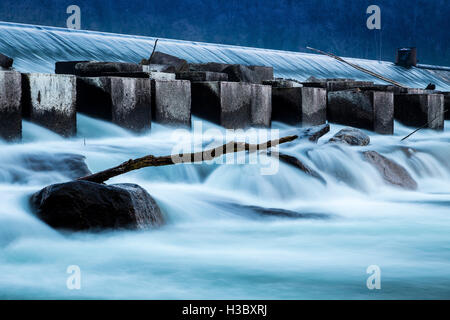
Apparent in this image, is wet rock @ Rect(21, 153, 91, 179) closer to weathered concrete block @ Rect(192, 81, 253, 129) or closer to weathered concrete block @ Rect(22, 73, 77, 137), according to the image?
weathered concrete block @ Rect(22, 73, 77, 137)

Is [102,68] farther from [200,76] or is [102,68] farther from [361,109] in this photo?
[361,109]

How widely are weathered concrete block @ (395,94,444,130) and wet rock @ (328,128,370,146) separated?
2.90m

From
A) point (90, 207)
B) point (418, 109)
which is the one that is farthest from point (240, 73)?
point (90, 207)

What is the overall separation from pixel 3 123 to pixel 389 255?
350cm

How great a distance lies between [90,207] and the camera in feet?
13.3

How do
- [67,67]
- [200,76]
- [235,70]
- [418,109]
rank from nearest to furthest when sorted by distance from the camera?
[200,76] → [67,67] → [235,70] → [418,109]

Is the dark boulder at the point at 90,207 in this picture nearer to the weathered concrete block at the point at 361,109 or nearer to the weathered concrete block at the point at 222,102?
the weathered concrete block at the point at 222,102

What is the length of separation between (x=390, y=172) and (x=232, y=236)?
3.13 m

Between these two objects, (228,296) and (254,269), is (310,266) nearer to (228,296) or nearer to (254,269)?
(254,269)

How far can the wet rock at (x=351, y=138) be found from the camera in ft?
24.9

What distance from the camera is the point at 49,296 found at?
10.2ft

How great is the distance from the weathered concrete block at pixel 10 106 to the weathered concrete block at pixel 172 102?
1924 millimetres

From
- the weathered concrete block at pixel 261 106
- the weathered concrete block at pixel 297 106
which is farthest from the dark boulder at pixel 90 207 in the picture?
the weathered concrete block at pixel 297 106
